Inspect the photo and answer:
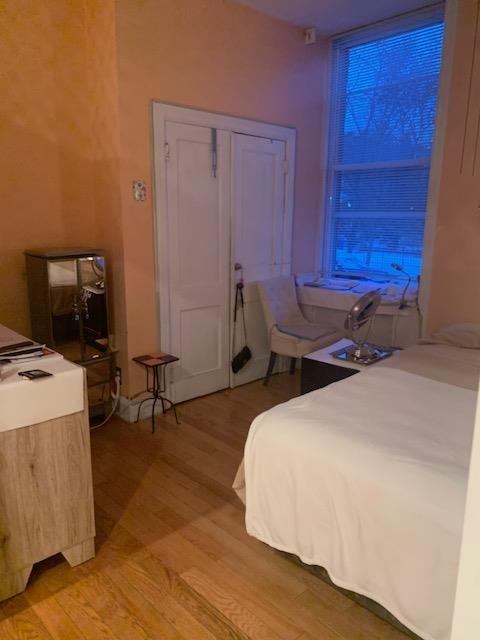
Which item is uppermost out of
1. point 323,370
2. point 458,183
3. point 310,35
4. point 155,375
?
point 310,35

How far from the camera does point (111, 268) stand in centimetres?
339

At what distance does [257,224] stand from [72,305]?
176 centimetres

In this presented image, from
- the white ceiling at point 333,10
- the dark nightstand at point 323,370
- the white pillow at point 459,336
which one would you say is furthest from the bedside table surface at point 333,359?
the white ceiling at point 333,10

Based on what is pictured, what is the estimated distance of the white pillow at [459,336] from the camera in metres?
3.21

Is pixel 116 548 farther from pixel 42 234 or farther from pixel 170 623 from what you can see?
pixel 42 234

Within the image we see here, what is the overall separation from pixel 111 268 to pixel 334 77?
2748 millimetres

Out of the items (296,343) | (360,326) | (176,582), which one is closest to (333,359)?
(360,326)

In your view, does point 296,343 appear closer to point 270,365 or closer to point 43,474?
point 270,365

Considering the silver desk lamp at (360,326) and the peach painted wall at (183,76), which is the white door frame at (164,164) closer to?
the peach painted wall at (183,76)

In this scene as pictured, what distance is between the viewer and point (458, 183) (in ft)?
11.3

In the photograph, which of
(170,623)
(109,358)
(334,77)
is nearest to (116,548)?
(170,623)

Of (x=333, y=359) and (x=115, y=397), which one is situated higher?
(x=333, y=359)

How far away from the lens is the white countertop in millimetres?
1755

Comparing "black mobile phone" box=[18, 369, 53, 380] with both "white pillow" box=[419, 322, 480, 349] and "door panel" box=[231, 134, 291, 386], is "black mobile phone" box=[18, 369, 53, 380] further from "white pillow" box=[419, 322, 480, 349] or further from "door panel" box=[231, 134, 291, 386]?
"white pillow" box=[419, 322, 480, 349]
